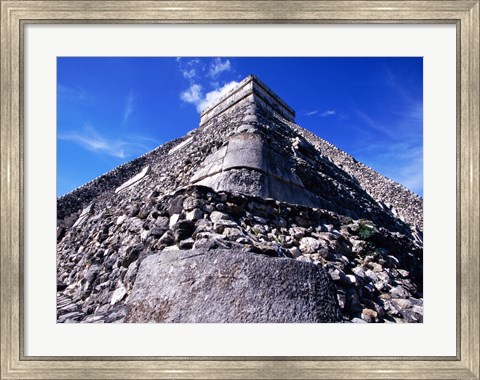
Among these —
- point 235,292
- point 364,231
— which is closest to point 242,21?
point 235,292

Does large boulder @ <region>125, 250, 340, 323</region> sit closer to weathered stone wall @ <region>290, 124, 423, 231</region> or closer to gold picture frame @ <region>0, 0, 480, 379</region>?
gold picture frame @ <region>0, 0, 480, 379</region>

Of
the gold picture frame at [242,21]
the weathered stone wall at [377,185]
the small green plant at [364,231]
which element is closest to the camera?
the gold picture frame at [242,21]

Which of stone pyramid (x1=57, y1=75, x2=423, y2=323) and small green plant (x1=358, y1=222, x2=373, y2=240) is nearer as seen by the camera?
stone pyramid (x1=57, y1=75, x2=423, y2=323)

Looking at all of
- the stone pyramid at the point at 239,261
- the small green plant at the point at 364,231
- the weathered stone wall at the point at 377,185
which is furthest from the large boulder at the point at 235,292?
the weathered stone wall at the point at 377,185

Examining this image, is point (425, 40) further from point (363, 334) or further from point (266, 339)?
point (266, 339)

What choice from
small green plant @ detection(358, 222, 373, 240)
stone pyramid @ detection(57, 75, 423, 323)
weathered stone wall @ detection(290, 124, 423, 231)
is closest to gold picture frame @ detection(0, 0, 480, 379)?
stone pyramid @ detection(57, 75, 423, 323)

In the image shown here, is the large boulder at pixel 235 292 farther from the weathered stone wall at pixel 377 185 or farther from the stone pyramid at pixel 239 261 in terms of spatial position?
the weathered stone wall at pixel 377 185
